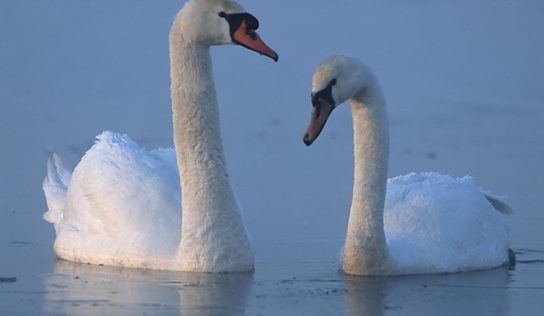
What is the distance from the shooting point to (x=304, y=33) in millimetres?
20062

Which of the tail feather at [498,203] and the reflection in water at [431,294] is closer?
the reflection in water at [431,294]

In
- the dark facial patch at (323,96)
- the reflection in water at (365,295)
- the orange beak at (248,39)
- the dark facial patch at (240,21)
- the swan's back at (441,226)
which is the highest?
the dark facial patch at (240,21)

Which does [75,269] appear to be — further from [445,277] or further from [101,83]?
[101,83]

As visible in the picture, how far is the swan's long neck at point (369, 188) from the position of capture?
1012cm

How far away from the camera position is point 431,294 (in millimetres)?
9484

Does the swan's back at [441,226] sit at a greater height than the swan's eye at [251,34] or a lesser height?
lesser

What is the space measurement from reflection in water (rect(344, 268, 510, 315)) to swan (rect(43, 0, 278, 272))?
0.86m

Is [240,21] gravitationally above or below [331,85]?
above

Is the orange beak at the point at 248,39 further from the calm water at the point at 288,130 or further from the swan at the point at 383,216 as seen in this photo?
the calm water at the point at 288,130

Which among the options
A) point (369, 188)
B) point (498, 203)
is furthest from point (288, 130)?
point (369, 188)

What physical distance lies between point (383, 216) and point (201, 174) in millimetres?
1305

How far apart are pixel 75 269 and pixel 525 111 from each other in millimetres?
7490

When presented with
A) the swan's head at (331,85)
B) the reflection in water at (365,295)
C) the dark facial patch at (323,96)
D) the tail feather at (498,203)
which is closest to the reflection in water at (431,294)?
the reflection in water at (365,295)

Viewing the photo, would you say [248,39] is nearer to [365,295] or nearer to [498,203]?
[365,295]
